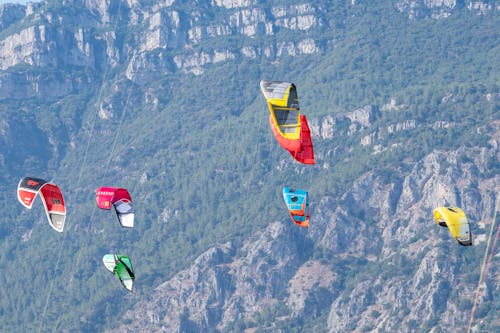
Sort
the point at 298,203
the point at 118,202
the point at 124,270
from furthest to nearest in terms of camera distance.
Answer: the point at 124,270 → the point at 118,202 → the point at 298,203

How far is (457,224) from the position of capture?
544 feet

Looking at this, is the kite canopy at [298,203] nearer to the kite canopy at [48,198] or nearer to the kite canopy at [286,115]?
the kite canopy at [286,115]

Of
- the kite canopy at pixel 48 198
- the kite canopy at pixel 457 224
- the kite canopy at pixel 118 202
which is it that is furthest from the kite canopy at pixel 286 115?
the kite canopy at pixel 457 224

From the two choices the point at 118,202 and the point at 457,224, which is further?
the point at 457,224

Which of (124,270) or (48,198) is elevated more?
(48,198)

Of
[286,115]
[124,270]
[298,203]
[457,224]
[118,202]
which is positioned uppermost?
[286,115]

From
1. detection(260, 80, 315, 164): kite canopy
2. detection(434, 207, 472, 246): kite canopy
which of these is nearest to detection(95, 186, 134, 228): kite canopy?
detection(260, 80, 315, 164): kite canopy

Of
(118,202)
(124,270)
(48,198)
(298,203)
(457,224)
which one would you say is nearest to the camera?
(48,198)

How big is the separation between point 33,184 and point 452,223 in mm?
38612

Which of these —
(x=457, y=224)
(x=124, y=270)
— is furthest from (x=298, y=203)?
(x=124, y=270)

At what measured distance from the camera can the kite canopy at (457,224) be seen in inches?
6454

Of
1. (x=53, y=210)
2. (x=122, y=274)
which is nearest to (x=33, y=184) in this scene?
(x=53, y=210)

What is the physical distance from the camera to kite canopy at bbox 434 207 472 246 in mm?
163925

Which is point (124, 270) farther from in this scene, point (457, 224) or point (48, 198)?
point (457, 224)
